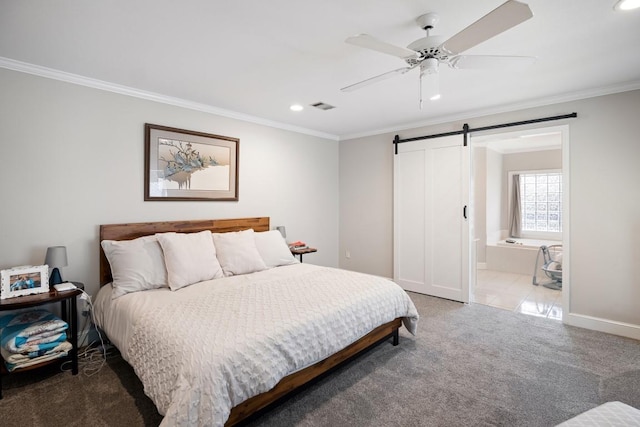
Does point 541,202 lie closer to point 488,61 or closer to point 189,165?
point 488,61

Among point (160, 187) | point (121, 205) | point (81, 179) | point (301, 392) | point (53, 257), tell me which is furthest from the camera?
point (160, 187)

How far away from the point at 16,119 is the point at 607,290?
559 centimetres

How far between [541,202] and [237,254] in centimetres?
639

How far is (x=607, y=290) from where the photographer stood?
3.24m

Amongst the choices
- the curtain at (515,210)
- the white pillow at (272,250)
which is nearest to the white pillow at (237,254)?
the white pillow at (272,250)

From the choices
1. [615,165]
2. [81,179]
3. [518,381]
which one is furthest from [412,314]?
[81,179]

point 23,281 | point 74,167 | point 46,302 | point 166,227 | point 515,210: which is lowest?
point 46,302

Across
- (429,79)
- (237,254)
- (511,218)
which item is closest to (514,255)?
(511,218)

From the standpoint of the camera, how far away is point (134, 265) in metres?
2.74

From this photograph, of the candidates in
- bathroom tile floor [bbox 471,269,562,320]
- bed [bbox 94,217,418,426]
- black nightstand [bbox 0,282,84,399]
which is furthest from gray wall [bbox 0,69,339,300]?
bathroom tile floor [bbox 471,269,562,320]

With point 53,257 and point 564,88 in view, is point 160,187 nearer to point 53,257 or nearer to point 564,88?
point 53,257

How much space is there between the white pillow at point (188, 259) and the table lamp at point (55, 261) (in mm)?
727

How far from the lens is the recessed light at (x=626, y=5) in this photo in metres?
1.78

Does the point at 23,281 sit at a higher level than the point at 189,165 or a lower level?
lower
